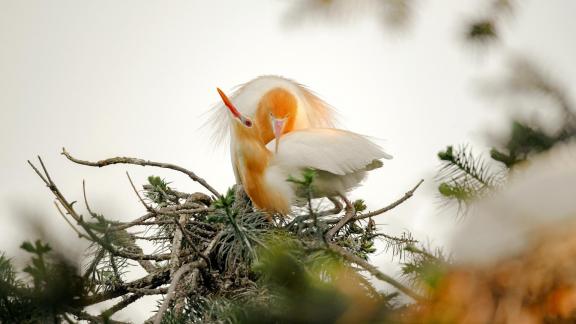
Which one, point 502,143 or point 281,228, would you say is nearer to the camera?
point 502,143

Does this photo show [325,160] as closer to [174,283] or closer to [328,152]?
[328,152]

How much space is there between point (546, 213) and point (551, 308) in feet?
0.28

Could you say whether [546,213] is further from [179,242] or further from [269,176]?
[269,176]

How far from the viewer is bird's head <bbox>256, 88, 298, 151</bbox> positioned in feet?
10.2

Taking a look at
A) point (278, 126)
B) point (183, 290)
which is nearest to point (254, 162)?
point (278, 126)

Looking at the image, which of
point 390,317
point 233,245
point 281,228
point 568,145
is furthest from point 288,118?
point 390,317

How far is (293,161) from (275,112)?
41 cm

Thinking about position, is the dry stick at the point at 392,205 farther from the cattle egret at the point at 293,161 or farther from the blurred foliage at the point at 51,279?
the blurred foliage at the point at 51,279

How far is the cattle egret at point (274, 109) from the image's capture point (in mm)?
A: 3117

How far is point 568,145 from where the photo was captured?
90cm

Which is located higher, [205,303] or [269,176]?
[269,176]

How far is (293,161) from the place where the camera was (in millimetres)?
2770

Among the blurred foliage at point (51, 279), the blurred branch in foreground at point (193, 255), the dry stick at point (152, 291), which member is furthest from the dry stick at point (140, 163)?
the blurred foliage at point (51, 279)

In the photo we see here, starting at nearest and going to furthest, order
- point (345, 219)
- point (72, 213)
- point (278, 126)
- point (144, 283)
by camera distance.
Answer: point (72, 213), point (144, 283), point (345, 219), point (278, 126)
